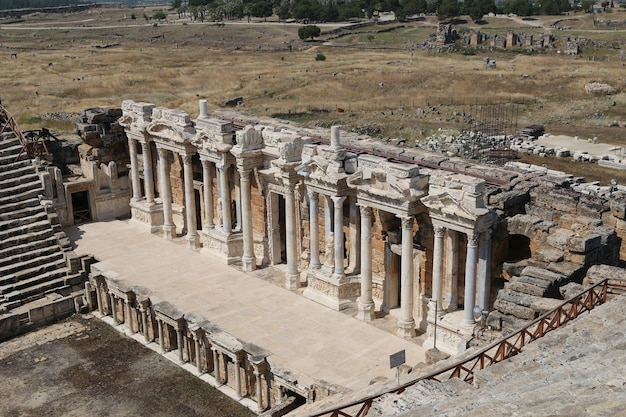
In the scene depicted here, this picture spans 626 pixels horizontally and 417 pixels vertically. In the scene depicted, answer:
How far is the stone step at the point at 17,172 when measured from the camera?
30.1 m

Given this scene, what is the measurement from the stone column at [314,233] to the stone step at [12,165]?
13.8m

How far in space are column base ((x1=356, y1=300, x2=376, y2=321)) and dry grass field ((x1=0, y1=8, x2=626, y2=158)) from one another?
90.8 feet

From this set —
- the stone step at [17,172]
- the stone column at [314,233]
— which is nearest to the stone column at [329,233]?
the stone column at [314,233]

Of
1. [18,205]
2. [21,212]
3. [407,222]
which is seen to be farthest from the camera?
[18,205]

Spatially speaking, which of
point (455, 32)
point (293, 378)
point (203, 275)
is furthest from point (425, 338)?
point (455, 32)

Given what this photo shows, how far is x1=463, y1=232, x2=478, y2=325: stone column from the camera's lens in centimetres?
1991

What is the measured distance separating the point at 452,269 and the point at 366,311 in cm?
339

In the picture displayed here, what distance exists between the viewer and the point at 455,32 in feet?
339

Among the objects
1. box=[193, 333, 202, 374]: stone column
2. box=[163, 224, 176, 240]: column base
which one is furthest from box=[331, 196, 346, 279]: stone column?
box=[163, 224, 176, 240]: column base

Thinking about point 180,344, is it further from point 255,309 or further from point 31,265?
point 31,265

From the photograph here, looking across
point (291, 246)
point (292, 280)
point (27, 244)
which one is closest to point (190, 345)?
point (292, 280)

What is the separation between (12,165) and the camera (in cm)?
3084

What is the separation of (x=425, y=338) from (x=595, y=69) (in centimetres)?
5891

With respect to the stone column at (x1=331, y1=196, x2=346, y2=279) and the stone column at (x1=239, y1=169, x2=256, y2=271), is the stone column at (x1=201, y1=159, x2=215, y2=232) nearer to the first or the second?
the stone column at (x1=239, y1=169, x2=256, y2=271)
